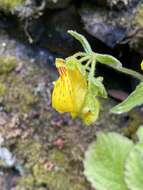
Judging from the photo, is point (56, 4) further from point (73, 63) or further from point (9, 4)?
point (73, 63)

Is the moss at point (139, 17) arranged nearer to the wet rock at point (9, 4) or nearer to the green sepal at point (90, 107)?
the wet rock at point (9, 4)

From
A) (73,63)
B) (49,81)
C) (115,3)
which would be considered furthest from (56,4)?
(73,63)

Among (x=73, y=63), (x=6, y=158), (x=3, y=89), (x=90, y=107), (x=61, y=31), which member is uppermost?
(x=73, y=63)

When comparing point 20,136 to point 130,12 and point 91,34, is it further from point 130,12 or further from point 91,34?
point 130,12

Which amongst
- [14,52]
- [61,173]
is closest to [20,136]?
[61,173]

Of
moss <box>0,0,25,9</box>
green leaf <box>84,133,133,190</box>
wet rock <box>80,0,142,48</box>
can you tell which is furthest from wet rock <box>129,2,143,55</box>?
moss <box>0,0,25,9</box>

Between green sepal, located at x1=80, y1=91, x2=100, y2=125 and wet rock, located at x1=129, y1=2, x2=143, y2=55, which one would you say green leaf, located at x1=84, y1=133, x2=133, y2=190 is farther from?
green sepal, located at x1=80, y1=91, x2=100, y2=125
